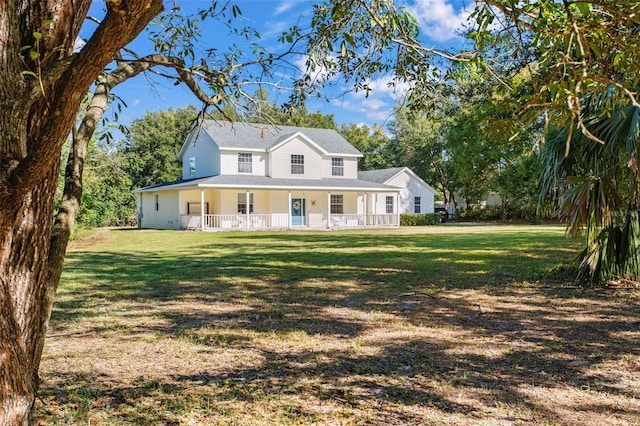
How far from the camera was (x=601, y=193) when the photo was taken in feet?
22.0

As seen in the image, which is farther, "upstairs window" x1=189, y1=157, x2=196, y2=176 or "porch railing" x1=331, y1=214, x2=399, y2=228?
"upstairs window" x1=189, y1=157, x2=196, y2=176

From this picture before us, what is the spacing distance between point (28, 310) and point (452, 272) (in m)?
8.08

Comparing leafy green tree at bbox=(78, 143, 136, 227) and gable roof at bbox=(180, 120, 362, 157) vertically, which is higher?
gable roof at bbox=(180, 120, 362, 157)

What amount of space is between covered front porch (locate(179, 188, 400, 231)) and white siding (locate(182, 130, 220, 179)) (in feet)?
4.51

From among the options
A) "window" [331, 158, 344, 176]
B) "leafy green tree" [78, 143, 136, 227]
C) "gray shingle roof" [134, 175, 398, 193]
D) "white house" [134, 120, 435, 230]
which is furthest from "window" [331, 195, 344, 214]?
"leafy green tree" [78, 143, 136, 227]

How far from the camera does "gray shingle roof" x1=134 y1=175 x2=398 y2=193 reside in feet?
79.8

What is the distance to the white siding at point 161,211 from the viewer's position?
27.8 m

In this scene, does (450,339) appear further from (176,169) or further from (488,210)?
(176,169)

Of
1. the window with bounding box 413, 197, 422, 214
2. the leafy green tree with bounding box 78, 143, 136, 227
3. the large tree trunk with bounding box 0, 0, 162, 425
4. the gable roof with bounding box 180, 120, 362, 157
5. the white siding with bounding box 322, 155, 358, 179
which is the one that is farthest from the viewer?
the window with bounding box 413, 197, 422, 214

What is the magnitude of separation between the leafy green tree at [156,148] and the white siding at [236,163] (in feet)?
52.3

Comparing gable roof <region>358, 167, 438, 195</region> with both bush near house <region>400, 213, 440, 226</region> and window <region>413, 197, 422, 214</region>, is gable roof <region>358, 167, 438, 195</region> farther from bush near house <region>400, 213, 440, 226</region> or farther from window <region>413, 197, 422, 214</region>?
bush near house <region>400, 213, 440, 226</region>

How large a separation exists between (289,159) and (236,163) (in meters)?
3.11

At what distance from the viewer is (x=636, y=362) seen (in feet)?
13.1

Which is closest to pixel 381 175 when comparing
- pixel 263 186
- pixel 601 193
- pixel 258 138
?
pixel 258 138
